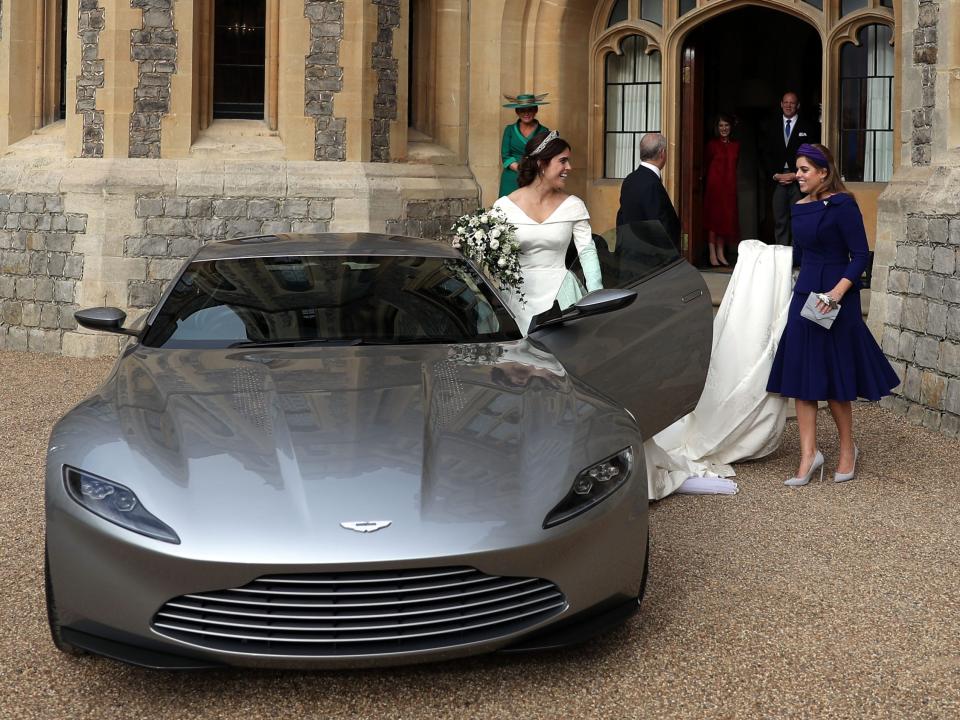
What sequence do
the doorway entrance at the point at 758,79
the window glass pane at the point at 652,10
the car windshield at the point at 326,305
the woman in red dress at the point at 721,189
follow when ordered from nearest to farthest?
the car windshield at the point at 326,305 < the window glass pane at the point at 652,10 < the woman in red dress at the point at 721,189 < the doorway entrance at the point at 758,79

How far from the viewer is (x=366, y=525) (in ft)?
10.6

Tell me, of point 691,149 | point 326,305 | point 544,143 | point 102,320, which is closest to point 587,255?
point 544,143

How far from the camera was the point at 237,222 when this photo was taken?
11477 millimetres

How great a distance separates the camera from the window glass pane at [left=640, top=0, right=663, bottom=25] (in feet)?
41.8

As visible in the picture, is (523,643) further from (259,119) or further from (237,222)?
(259,119)

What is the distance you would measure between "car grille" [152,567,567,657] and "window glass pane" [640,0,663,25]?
10.4 meters

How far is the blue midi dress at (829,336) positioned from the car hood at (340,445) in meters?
2.23

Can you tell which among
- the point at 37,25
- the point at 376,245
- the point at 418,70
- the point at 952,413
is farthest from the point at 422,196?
the point at 376,245

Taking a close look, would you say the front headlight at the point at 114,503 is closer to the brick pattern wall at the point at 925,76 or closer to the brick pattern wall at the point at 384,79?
the brick pattern wall at the point at 925,76

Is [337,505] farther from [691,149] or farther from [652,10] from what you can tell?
[652,10]

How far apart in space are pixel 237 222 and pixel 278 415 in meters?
8.06

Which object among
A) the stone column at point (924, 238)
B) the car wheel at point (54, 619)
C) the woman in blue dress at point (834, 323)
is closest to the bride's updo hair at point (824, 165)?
the woman in blue dress at point (834, 323)

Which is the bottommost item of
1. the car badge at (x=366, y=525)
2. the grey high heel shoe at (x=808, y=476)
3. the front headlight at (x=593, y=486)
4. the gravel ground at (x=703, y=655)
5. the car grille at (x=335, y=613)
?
the gravel ground at (x=703, y=655)

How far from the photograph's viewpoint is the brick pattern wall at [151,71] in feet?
37.1
